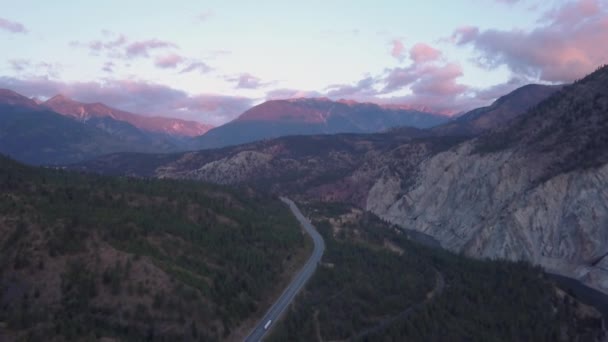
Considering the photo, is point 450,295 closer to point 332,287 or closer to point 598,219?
point 332,287

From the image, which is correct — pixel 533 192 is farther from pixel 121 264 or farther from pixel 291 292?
pixel 121 264

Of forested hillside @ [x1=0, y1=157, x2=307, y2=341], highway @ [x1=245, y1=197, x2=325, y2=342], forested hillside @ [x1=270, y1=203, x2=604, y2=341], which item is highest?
forested hillside @ [x1=0, y1=157, x2=307, y2=341]

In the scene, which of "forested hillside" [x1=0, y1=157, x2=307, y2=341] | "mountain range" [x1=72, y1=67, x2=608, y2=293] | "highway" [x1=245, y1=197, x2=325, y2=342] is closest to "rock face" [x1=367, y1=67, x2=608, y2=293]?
"mountain range" [x1=72, y1=67, x2=608, y2=293]

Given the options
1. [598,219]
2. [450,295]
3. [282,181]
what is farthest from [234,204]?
[282,181]

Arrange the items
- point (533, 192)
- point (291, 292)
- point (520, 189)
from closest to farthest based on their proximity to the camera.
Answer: point (291, 292) → point (533, 192) → point (520, 189)

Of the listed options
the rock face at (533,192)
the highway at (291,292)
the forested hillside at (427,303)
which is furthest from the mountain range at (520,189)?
the highway at (291,292)

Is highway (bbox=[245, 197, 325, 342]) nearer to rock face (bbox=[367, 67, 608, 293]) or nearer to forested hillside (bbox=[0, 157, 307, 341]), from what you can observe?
forested hillside (bbox=[0, 157, 307, 341])

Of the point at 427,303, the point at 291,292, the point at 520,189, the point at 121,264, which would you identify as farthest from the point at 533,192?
the point at 121,264
